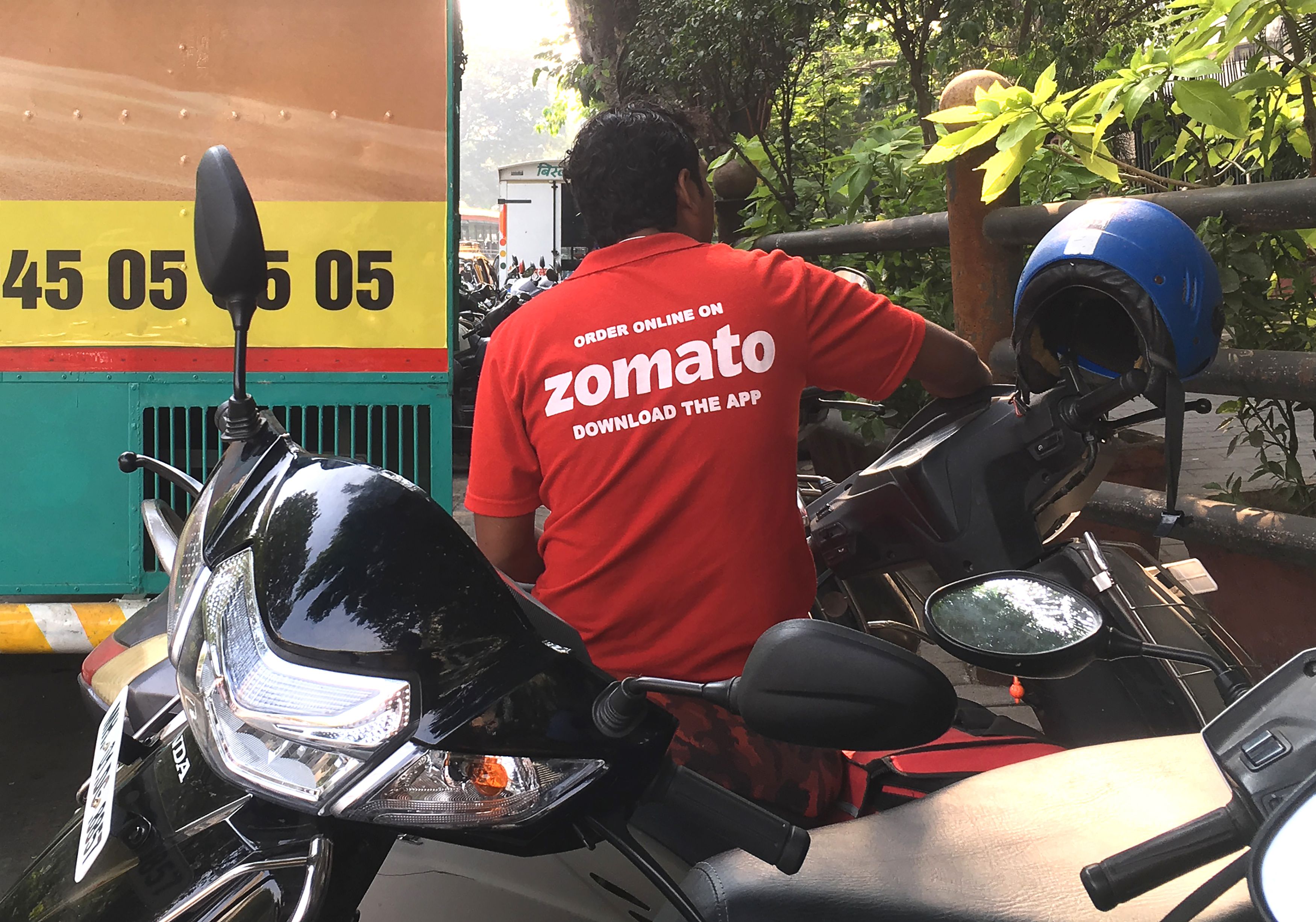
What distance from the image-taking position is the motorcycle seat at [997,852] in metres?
0.92

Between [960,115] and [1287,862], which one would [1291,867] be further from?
[960,115]

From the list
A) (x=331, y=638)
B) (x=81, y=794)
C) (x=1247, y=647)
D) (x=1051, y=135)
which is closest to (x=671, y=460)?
(x=331, y=638)

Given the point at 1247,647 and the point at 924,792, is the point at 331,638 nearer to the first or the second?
the point at 924,792

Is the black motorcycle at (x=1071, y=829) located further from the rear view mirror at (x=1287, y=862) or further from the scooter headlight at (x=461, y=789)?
the scooter headlight at (x=461, y=789)

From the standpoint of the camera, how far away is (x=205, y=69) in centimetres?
354

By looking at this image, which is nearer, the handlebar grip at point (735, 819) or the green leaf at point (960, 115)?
the handlebar grip at point (735, 819)

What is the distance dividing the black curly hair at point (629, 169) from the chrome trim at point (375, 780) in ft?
4.10

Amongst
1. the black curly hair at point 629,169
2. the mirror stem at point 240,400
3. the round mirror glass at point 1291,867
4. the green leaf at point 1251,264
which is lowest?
the round mirror glass at point 1291,867

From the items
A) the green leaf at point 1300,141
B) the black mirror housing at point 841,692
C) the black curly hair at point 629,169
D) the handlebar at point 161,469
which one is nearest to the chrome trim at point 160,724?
the handlebar at point 161,469

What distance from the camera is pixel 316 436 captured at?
12.2ft

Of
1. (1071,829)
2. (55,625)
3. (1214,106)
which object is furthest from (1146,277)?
(55,625)

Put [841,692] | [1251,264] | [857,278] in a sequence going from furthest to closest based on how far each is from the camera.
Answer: [1251,264]
[857,278]
[841,692]

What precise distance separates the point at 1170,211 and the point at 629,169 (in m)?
1.25

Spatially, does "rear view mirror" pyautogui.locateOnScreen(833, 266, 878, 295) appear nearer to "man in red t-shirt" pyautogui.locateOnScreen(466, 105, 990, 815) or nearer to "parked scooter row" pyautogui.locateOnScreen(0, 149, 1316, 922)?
"man in red t-shirt" pyautogui.locateOnScreen(466, 105, 990, 815)
